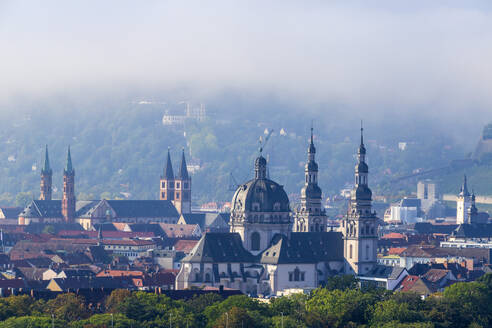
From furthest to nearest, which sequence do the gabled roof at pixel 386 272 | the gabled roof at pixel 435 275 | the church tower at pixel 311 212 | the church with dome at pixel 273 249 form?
the church tower at pixel 311 212, the church with dome at pixel 273 249, the gabled roof at pixel 386 272, the gabled roof at pixel 435 275

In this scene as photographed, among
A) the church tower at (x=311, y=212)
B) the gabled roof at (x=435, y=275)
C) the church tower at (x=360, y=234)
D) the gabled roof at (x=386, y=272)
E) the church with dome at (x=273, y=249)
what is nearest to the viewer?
the gabled roof at (x=435, y=275)

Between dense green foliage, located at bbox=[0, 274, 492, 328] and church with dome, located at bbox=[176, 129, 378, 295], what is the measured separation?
25.7m

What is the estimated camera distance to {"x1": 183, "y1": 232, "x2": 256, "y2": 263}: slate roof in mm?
140375

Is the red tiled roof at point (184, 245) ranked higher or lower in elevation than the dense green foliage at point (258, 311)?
higher

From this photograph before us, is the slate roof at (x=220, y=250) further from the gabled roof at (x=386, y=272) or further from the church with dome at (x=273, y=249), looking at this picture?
the gabled roof at (x=386, y=272)

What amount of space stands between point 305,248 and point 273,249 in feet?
9.34

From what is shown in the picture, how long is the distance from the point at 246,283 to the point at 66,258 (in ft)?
96.4

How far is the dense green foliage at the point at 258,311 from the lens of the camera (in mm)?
97938

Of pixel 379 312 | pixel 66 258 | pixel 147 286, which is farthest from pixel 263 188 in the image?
pixel 379 312

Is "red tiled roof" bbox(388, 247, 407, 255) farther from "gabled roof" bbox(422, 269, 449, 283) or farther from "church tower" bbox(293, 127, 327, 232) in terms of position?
"gabled roof" bbox(422, 269, 449, 283)

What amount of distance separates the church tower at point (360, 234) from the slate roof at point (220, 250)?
8.79m

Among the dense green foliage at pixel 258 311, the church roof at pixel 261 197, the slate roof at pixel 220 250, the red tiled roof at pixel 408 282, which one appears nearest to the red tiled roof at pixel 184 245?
the church roof at pixel 261 197

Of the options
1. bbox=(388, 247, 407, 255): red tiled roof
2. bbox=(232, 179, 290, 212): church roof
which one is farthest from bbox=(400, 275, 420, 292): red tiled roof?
bbox=(388, 247, 407, 255): red tiled roof

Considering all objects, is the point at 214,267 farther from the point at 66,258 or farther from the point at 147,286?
the point at 66,258
